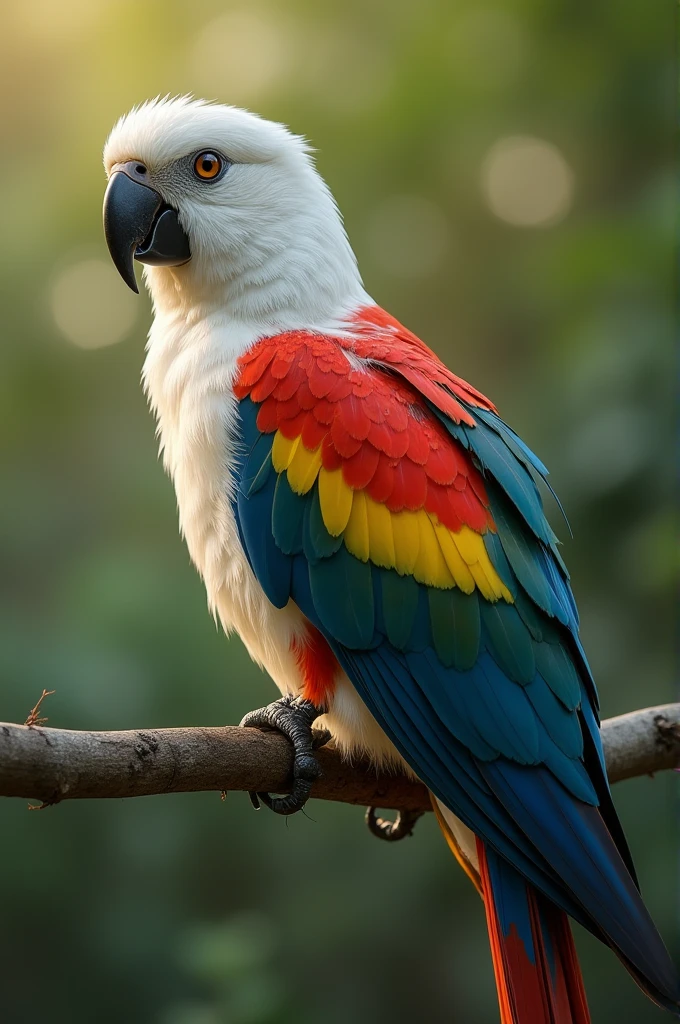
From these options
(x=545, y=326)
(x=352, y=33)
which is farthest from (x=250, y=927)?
(x=352, y=33)

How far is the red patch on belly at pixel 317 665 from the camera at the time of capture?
1.20 meters

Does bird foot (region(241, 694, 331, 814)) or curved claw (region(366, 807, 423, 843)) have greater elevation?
bird foot (region(241, 694, 331, 814))

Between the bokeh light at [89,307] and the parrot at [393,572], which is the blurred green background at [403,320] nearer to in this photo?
the bokeh light at [89,307]

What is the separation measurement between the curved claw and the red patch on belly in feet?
0.97

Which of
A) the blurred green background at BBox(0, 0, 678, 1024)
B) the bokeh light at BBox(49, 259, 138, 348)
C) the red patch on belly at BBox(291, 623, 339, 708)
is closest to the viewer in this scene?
the red patch on belly at BBox(291, 623, 339, 708)

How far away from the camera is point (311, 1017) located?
2.15 metres

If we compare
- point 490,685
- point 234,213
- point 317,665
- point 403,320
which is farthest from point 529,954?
point 403,320

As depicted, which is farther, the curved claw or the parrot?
the curved claw

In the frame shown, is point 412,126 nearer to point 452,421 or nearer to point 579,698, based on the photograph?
point 452,421

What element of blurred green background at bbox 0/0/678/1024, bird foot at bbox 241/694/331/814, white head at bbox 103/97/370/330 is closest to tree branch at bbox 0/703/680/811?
bird foot at bbox 241/694/331/814

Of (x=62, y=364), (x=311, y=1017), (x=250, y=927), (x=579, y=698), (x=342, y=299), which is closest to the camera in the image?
(x=579, y=698)

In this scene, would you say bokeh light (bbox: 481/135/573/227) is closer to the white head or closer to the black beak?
the white head

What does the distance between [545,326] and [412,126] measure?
26.3 inches

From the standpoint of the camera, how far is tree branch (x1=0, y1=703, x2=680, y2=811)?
0.84m
